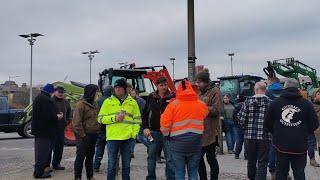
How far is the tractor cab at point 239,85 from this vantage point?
23.9 m

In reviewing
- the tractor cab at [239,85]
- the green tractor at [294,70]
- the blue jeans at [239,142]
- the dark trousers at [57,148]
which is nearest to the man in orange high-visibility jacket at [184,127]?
the dark trousers at [57,148]

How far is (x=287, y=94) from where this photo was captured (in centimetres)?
666

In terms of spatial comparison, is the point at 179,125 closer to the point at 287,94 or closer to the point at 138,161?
the point at 287,94

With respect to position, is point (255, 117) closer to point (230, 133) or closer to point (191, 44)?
point (191, 44)

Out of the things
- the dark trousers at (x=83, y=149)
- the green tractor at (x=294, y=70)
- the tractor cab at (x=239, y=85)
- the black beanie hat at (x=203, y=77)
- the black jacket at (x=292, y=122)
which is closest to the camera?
the black jacket at (x=292, y=122)

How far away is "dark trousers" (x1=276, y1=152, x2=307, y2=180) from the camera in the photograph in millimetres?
6625

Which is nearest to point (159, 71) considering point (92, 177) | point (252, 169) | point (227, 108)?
point (227, 108)

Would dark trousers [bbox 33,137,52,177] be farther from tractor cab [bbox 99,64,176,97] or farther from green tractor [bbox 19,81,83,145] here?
tractor cab [bbox 99,64,176,97]

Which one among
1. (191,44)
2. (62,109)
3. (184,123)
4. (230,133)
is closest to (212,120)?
(184,123)

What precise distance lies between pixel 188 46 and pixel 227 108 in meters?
2.44

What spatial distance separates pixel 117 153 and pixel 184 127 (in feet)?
5.03

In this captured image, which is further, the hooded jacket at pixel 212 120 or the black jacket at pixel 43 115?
the black jacket at pixel 43 115

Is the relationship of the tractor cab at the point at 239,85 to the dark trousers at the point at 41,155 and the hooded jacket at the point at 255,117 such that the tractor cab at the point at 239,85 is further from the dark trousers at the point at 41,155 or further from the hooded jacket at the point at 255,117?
the hooded jacket at the point at 255,117

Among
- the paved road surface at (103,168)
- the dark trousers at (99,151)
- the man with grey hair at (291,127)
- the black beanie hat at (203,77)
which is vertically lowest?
the paved road surface at (103,168)
